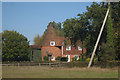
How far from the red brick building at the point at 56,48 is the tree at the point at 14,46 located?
1208 cm

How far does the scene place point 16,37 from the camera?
2206 inches

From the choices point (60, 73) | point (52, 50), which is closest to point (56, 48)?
point (52, 50)

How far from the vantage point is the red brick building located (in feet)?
224

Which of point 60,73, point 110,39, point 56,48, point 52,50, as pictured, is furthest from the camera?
point 56,48

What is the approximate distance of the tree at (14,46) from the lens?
54.2m

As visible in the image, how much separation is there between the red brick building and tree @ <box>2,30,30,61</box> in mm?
12077

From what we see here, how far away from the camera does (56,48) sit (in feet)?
226

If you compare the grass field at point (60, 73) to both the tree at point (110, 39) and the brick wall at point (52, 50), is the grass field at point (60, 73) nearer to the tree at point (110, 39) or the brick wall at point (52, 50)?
the tree at point (110, 39)

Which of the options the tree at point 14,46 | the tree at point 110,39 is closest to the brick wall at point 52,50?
the tree at point 14,46

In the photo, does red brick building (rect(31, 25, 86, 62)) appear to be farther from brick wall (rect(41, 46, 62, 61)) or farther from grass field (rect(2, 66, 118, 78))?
grass field (rect(2, 66, 118, 78))

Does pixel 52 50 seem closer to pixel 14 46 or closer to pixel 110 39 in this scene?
pixel 14 46

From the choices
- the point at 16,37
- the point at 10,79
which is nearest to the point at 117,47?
the point at 10,79

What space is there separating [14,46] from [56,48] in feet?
55.7

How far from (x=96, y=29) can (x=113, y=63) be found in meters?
9.71
